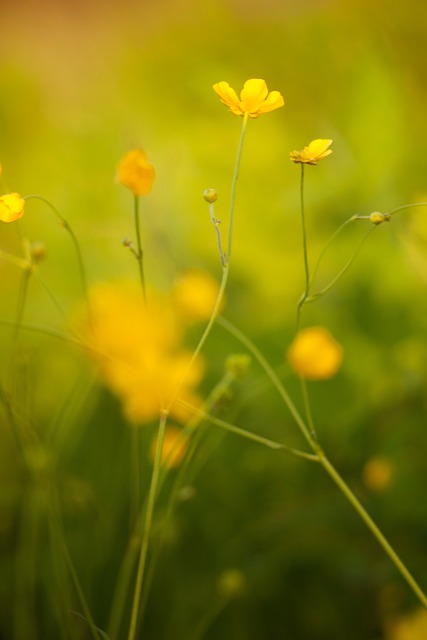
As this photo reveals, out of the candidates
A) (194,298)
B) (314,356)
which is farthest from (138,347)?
(314,356)

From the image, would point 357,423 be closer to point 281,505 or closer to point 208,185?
point 281,505

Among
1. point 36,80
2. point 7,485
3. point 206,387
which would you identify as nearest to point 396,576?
point 206,387

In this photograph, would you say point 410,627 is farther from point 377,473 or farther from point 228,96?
point 228,96

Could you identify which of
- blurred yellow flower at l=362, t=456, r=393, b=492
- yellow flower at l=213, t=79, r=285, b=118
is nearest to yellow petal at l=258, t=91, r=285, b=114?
yellow flower at l=213, t=79, r=285, b=118

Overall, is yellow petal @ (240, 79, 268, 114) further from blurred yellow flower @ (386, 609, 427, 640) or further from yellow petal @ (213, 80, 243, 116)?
blurred yellow flower @ (386, 609, 427, 640)

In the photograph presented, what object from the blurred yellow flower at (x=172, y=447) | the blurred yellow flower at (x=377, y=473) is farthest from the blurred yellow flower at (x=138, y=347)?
the blurred yellow flower at (x=377, y=473)

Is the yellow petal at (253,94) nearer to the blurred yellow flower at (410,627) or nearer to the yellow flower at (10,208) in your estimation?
the yellow flower at (10,208)
